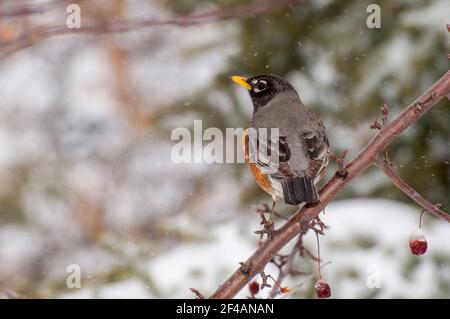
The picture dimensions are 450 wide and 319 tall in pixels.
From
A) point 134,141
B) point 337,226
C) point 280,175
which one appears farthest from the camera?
point 134,141

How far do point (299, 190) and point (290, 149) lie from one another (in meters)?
0.33

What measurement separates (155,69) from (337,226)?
479 cm

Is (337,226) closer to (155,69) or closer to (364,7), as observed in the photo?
(364,7)

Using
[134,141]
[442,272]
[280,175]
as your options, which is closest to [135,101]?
[134,141]

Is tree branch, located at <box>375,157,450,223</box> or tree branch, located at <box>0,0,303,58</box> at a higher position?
tree branch, located at <box>0,0,303,58</box>

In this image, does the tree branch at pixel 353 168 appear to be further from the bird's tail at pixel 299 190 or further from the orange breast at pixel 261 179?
the orange breast at pixel 261 179

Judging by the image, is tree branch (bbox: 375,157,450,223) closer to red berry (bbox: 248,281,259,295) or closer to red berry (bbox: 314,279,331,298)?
red berry (bbox: 314,279,331,298)

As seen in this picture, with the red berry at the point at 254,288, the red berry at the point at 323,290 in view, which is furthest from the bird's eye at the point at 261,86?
the red berry at the point at 323,290

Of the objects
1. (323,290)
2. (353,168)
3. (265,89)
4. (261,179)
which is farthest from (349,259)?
(353,168)

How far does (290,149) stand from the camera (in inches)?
84.1

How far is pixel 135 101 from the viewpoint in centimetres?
754

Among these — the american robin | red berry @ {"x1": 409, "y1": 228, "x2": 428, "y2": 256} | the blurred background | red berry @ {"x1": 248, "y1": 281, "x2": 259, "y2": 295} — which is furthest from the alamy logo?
red berry @ {"x1": 409, "y1": 228, "x2": 428, "y2": 256}

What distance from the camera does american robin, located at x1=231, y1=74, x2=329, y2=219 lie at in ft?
6.37

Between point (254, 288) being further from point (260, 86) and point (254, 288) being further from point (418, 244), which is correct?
point (260, 86)
